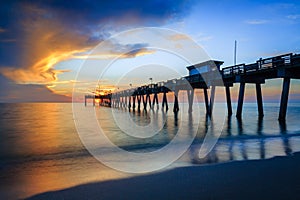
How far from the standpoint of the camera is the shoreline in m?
4.32

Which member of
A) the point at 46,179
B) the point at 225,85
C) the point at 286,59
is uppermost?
the point at 286,59

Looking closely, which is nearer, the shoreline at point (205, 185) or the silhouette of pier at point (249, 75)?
the shoreline at point (205, 185)

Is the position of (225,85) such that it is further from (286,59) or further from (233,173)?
(233,173)

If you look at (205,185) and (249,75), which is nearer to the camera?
(205,185)

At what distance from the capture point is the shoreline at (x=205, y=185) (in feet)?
14.2

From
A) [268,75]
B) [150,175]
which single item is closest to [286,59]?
[268,75]

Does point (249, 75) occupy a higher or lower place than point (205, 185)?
higher

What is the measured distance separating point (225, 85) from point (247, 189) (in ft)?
72.9

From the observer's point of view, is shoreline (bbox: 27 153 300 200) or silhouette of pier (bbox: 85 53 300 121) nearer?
shoreline (bbox: 27 153 300 200)

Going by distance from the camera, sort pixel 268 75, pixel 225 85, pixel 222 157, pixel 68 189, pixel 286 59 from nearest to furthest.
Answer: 1. pixel 68 189
2. pixel 222 157
3. pixel 286 59
4. pixel 268 75
5. pixel 225 85

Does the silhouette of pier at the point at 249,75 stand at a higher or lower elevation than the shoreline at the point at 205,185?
higher

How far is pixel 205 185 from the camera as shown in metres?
4.84

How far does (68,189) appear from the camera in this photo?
16.3 ft

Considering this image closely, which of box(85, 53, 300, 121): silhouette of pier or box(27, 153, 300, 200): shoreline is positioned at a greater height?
box(85, 53, 300, 121): silhouette of pier
